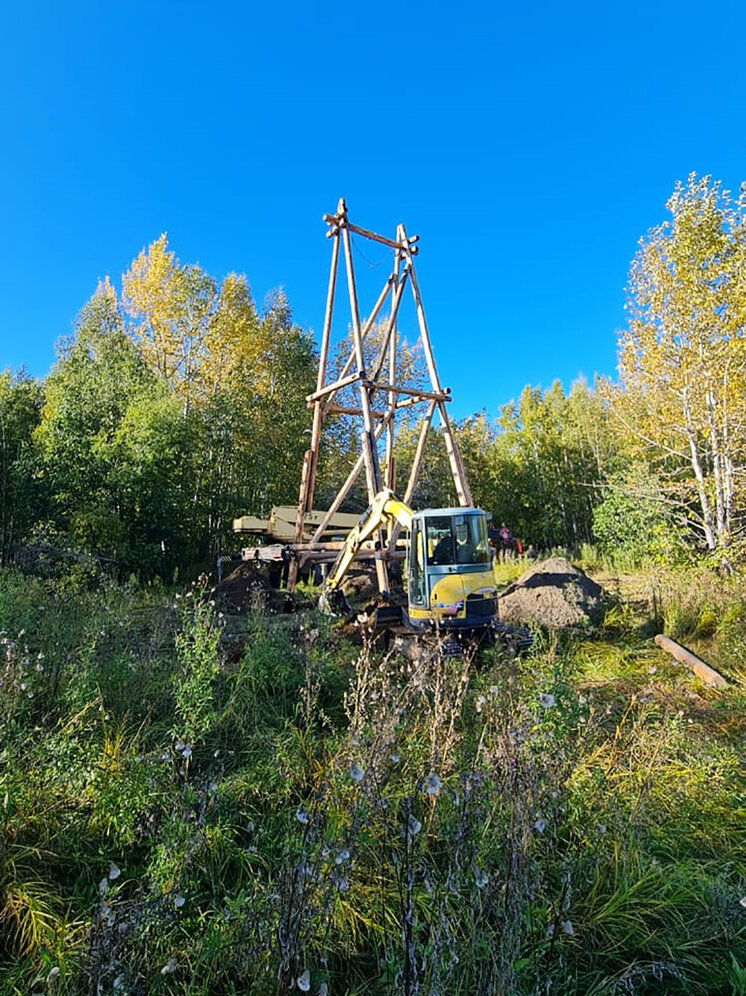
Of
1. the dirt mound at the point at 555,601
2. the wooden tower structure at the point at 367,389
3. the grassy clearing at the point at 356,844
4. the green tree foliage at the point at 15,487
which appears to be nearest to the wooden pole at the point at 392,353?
the wooden tower structure at the point at 367,389

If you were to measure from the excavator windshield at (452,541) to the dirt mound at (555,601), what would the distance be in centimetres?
182

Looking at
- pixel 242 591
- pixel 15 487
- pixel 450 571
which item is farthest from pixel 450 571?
Result: pixel 15 487

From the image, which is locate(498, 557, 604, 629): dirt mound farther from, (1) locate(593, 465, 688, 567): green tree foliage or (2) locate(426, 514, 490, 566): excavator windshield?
(1) locate(593, 465, 688, 567): green tree foliage

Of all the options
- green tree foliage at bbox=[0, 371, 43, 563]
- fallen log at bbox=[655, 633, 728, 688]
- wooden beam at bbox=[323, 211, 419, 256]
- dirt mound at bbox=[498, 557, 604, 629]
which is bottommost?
fallen log at bbox=[655, 633, 728, 688]

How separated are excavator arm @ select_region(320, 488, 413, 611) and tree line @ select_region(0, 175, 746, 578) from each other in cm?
532

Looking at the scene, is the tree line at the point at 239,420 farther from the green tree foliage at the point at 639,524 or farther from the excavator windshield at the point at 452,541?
the excavator windshield at the point at 452,541

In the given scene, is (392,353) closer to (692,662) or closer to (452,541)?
(452,541)

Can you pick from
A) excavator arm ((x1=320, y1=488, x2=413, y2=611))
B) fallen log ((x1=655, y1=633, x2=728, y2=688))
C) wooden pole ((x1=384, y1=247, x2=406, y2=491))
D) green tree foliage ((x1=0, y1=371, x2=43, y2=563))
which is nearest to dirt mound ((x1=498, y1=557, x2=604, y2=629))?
fallen log ((x1=655, y1=633, x2=728, y2=688))

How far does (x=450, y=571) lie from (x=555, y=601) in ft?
8.37

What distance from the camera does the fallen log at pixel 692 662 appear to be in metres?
5.64

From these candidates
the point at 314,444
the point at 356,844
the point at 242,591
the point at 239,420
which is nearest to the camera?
the point at 356,844

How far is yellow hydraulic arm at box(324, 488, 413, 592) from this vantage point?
7261 millimetres

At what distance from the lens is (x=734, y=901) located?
2.28 metres

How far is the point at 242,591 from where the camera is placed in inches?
421
